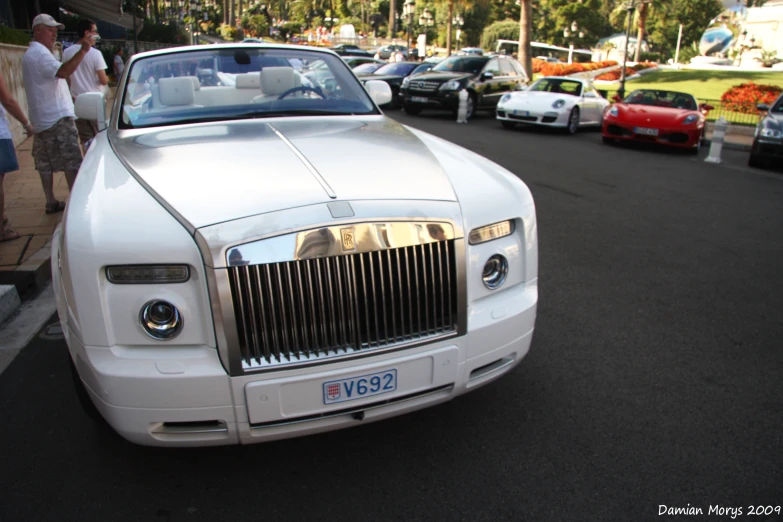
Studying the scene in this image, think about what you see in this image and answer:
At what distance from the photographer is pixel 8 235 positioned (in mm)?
5512

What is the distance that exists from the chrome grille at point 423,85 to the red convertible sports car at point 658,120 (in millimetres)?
5058

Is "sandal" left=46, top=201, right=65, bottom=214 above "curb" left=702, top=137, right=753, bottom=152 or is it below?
above

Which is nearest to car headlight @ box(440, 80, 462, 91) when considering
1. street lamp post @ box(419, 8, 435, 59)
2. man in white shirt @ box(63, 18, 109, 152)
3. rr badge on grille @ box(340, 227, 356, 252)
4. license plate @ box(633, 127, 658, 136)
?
license plate @ box(633, 127, 658, 136)

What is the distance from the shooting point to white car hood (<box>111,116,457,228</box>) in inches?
90.7

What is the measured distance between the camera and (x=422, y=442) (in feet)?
9.23

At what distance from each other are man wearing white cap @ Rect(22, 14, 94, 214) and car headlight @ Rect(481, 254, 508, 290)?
200 inches

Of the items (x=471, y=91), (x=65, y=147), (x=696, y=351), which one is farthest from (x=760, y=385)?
(x=471, y=91)

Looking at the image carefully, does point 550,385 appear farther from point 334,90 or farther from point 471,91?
point 471,91

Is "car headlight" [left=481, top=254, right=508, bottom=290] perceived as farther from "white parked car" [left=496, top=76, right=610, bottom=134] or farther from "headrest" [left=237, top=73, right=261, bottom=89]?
"white parked car" [left=496, top=76, right=610, bottom=134]

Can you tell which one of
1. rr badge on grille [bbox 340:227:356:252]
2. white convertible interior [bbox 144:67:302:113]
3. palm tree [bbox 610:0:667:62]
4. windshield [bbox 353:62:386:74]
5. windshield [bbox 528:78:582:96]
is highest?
palm tree [bbox 610:0:667:62]

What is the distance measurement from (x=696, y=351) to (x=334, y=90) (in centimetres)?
280

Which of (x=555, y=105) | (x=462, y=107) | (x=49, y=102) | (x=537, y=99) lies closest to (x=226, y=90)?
(x=49, y=102)

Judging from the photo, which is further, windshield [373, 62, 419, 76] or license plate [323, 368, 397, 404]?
windshield [373, 62, 419, 76]

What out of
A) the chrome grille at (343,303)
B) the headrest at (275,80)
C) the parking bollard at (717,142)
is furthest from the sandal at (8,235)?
the parking bollard at (717,142)
